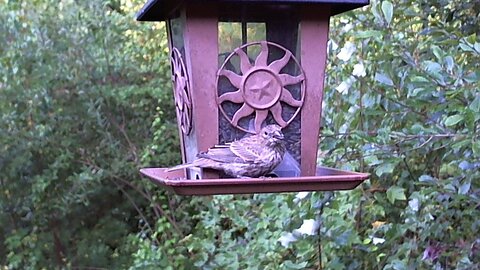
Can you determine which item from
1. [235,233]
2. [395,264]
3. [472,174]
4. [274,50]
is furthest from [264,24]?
[235,233]

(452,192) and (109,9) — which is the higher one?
(109,9)

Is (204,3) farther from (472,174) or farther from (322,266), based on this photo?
(322,266)

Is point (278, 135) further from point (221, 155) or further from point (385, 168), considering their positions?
point (385, 168)

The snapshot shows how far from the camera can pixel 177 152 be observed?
14.5 ft

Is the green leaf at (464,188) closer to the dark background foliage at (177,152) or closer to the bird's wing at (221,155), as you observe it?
the dark background foliage at (177,152)

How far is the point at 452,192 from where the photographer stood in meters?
2.08

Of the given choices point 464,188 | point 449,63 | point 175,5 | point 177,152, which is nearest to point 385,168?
point 464,188

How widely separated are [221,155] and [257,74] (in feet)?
0.64

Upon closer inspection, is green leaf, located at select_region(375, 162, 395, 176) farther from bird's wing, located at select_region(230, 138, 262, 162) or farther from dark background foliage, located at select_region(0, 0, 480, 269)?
bird's wing, located at select_region(230, 138, 262, 162)

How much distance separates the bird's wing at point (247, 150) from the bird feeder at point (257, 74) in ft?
0.21

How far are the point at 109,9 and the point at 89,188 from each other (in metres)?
1.04

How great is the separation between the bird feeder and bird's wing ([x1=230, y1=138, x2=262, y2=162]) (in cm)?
6

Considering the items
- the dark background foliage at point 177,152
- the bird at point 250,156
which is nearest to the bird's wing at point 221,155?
the bird at point 250,156

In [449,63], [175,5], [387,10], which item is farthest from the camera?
[387,10]
